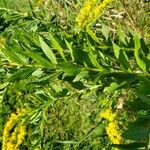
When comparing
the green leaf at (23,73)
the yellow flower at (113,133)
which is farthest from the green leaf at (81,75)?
the yellow flower at (113,133)

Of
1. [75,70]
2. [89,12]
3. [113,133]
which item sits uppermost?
[89,12]

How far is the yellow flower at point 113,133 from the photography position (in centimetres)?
176

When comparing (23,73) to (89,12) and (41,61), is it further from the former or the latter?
(89,12)

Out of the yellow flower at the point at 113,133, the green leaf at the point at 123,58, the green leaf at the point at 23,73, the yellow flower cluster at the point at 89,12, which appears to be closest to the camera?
the green leaf at the point at 123,58

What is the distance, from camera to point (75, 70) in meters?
0.76

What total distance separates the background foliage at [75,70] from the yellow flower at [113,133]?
0.07 metres

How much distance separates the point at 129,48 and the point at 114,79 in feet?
0.51

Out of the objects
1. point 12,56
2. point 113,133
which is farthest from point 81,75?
point 113,133

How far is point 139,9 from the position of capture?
2.12m

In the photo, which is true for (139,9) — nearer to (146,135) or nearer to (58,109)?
(58,109)

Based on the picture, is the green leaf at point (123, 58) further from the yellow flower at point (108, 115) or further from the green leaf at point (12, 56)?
the yellow flower at point (108, 115)

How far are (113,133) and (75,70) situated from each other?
3.45 ft

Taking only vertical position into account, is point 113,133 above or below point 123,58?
below

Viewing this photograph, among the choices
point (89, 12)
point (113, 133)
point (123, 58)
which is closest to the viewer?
point (123, 58)
